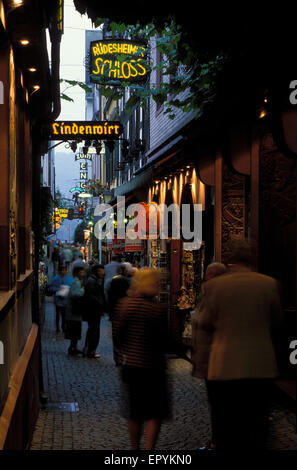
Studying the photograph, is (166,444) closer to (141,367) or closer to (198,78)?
(141,367)

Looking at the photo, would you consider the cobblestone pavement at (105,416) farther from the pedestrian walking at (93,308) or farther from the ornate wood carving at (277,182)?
the ornate wood carving at (277,182)

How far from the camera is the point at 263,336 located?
222 inches

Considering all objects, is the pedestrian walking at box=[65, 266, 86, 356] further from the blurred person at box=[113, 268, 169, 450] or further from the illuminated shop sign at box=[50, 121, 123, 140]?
the blurred person at box=[113, 268, 169, 450]

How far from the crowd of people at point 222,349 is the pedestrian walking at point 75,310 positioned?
8.55 metres

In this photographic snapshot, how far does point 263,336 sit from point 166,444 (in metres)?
2.68

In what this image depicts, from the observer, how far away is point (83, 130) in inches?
504

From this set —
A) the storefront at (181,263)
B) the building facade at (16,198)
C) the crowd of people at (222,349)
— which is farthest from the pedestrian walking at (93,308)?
the crowd of people at (222,349)

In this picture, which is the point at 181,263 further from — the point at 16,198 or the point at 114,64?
the point at 16,198

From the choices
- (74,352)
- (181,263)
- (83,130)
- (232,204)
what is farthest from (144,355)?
(181,263)

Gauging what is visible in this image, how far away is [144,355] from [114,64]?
10.6 metres

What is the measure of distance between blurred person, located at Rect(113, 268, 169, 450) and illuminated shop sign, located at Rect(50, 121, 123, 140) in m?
6.29

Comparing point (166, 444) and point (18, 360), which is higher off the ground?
point (18, 360)

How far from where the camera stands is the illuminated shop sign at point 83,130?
486 inches
